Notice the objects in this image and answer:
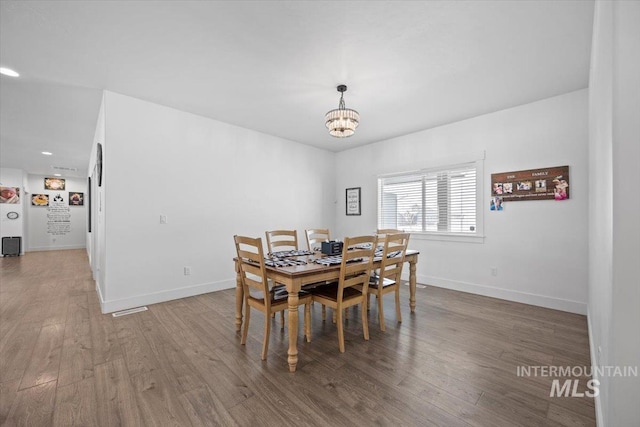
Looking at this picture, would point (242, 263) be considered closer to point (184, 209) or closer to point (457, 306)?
point (184, 209)

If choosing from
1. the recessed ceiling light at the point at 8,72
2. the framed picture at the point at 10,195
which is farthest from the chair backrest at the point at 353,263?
the framed picture at the point at 10,195

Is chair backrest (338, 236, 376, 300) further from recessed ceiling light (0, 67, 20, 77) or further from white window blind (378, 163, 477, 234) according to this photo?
recessed ceiling light (0, 67, 20, 77)

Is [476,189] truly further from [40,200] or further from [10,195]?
[40,200]

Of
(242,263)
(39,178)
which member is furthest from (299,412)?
(39,178)

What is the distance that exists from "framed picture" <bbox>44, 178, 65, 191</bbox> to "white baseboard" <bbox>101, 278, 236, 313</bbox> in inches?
342

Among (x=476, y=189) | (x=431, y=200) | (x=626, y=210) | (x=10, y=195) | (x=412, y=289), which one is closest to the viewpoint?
(x=626, y=210)

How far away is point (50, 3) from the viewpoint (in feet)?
6.30

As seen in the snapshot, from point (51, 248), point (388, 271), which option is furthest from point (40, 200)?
point (388, 271)

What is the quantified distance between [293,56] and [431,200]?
3.25 meters

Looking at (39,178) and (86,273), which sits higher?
(39,178)

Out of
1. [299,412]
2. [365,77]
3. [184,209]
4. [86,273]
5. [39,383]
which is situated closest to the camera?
[299,412]

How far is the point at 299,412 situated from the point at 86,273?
6.05 meters

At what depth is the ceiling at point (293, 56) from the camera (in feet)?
6.55

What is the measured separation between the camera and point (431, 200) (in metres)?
4.63
